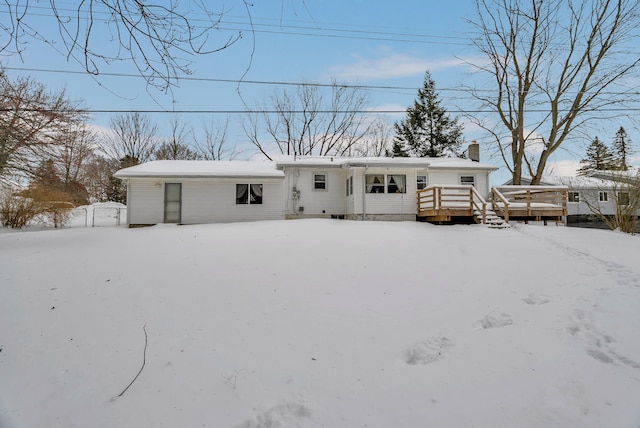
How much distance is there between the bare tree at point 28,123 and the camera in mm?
11523

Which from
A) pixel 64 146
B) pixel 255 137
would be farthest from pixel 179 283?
pixel 255 137

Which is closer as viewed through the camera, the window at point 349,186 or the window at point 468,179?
the window at point 349,186

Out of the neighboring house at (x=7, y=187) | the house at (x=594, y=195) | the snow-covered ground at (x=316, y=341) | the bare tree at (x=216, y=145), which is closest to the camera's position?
the snow-covered ground at (x=316, y=341)

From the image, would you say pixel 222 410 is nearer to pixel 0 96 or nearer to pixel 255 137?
pixel 0 96

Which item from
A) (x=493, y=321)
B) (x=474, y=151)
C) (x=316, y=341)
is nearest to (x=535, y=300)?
(x=493, y=321)

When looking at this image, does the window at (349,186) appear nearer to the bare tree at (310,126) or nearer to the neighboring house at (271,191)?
the neighboring house at (271,191)

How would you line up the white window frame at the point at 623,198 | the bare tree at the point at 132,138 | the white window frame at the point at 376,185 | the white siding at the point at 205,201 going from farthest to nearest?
1. the bare tree at the point at 132,138
2. the white window frame at the point at 376,185
3. the white siding at the point at 205,201
4. the white window frame at the point at 623,198

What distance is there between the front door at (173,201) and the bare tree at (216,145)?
1606cm

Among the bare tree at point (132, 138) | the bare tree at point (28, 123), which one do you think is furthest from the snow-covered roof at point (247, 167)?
the bare tree at point (132, 138)

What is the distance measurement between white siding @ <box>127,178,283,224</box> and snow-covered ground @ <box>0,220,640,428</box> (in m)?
7.29

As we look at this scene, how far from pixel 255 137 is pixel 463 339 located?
90.5 feet

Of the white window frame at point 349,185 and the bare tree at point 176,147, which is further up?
the bare tree at point 176,147

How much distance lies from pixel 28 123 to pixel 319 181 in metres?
12.0

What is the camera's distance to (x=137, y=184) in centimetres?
1498
